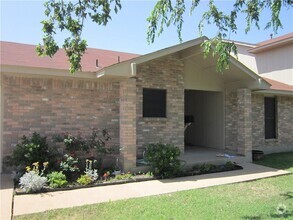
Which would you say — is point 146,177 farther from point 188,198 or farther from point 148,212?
point 148,212

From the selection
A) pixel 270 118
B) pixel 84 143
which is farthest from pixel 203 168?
pixel 270 118

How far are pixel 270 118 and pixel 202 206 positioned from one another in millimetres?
8667

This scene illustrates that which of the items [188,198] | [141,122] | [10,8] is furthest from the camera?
[141,122]

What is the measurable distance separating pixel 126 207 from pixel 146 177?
228 centimetres

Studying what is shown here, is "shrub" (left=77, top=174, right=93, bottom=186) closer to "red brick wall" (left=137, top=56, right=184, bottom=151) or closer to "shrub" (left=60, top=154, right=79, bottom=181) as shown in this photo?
"shrub" (left=60, top=154, right=79, bottom=181)

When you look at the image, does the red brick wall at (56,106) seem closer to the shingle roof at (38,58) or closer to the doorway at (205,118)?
the shingle roof at (38,58)

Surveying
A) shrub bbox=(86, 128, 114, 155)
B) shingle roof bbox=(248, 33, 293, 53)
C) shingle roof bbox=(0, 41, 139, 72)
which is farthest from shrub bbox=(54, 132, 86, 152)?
shingle roof bbox=(248, 33, 293, 53)

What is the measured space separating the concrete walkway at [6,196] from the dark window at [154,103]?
4543mm

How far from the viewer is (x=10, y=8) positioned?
6.34 meters

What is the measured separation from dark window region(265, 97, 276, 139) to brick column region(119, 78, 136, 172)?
288 inches

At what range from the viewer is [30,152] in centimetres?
693

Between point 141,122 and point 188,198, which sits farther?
point 141,122

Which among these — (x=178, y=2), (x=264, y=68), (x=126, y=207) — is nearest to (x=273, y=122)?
(x=264, y=68)

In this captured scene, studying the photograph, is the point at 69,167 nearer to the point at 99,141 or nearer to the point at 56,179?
the point at 56,179
